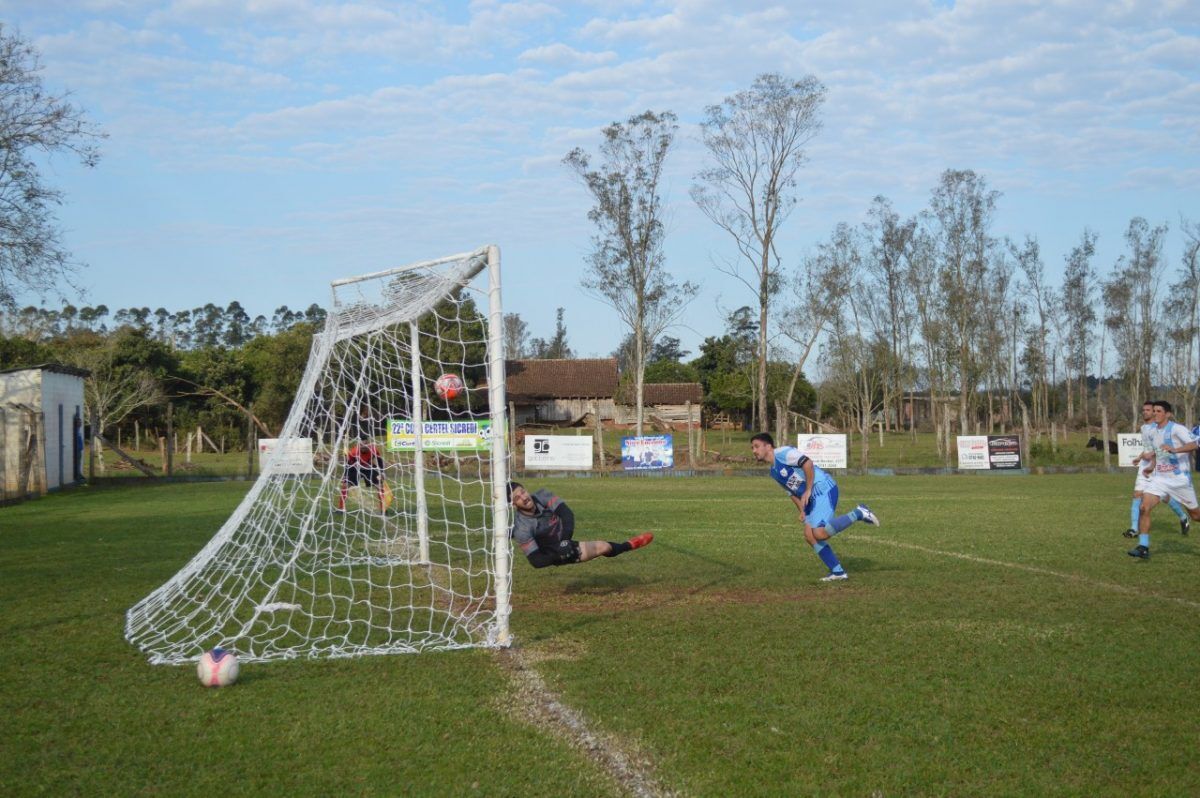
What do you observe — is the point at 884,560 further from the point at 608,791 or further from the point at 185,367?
the point at 185,367

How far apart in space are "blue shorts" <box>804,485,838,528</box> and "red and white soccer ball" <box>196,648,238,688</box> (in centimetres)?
610

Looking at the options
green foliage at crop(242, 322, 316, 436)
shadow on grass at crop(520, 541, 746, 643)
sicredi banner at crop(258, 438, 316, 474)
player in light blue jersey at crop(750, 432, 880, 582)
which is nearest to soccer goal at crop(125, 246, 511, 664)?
sicredi banner at crop(258, 438, 316, 474)

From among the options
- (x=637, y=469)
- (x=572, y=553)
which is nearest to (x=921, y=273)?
(x=637, y=469)

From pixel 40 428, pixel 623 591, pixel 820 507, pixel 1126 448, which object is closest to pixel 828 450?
pixel 1126 448

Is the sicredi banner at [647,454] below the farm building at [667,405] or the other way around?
below

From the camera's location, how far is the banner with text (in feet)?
115

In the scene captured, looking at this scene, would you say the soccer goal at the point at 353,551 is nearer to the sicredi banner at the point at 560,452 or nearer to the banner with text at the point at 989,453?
the sicredi banner at the point at 560,452

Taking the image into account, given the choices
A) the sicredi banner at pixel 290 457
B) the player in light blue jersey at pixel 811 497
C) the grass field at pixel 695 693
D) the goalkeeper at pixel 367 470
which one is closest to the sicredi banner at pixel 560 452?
the goalkeeper at pixel 367 470

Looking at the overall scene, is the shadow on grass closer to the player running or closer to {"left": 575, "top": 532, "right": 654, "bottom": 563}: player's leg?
{"left": 575, "top": 532, "right": 654, "bottom": 563}: player's leg

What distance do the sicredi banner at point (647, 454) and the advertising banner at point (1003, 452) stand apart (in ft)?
38.7

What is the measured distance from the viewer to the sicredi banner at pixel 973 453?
3528 centimetres

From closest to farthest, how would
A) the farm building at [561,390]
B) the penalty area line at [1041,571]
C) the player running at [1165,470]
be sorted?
the penalty area line at [1041,571], the player running at [1165,470], the farm building at [561,390]

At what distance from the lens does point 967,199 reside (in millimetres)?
45469

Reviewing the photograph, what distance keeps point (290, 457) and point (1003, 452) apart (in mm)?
31288
